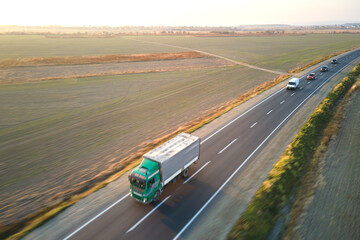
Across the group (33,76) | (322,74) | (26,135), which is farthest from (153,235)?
(322,74)

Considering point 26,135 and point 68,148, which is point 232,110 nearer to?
point 68,148

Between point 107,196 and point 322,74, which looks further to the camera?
point 322,74

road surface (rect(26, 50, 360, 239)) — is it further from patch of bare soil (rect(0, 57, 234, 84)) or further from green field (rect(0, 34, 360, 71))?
green field (rect(0, 34, 360, 71))

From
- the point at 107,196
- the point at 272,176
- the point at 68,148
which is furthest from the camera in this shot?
the point at 68,148

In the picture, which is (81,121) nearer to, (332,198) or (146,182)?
(146,182)

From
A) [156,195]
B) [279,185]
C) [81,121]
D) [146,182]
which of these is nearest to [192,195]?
[156,195]


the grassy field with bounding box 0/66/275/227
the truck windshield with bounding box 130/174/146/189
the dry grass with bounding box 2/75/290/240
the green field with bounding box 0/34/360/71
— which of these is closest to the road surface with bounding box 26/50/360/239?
the truck windshield with bounding box 130/174/146/189

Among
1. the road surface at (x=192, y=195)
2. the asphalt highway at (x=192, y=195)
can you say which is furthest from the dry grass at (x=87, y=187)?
the asphalt highway at (x=192, y=195)
